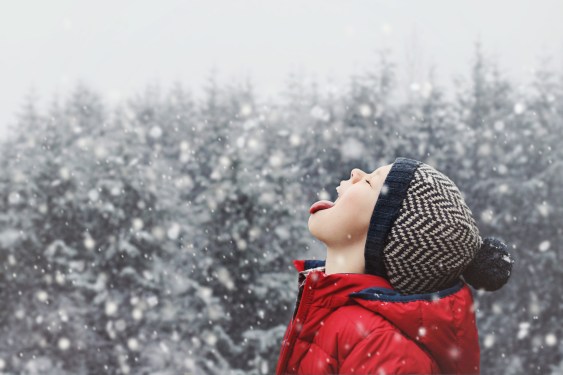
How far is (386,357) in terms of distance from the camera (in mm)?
1816

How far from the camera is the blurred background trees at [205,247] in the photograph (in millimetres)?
8133

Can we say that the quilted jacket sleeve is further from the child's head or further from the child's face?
the child's face

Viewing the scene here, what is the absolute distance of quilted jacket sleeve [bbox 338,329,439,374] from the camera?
1800mm

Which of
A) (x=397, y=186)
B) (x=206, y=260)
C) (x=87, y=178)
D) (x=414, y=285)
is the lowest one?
(x=206, y=260)

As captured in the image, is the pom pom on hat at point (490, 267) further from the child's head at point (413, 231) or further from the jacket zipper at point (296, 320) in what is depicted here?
the jacket zipper at point (296, 320)

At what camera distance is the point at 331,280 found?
6.79 ft

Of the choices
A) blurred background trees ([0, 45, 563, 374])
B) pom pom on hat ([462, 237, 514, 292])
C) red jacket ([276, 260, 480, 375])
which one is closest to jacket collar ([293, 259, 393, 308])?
red jacket ([276, 260, 480, 375])

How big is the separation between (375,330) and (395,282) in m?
0.26

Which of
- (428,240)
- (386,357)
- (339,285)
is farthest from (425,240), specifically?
(386,357)

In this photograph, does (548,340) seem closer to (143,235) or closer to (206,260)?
(206,260)

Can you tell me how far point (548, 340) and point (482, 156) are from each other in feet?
12.8

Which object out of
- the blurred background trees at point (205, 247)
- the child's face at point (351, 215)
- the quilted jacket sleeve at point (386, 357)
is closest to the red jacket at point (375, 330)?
the quilted jacket sleeve at point (386, 357)

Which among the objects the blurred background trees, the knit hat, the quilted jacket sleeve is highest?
the knit hat

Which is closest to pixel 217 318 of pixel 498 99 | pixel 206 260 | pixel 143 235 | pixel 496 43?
pixel 206 260
